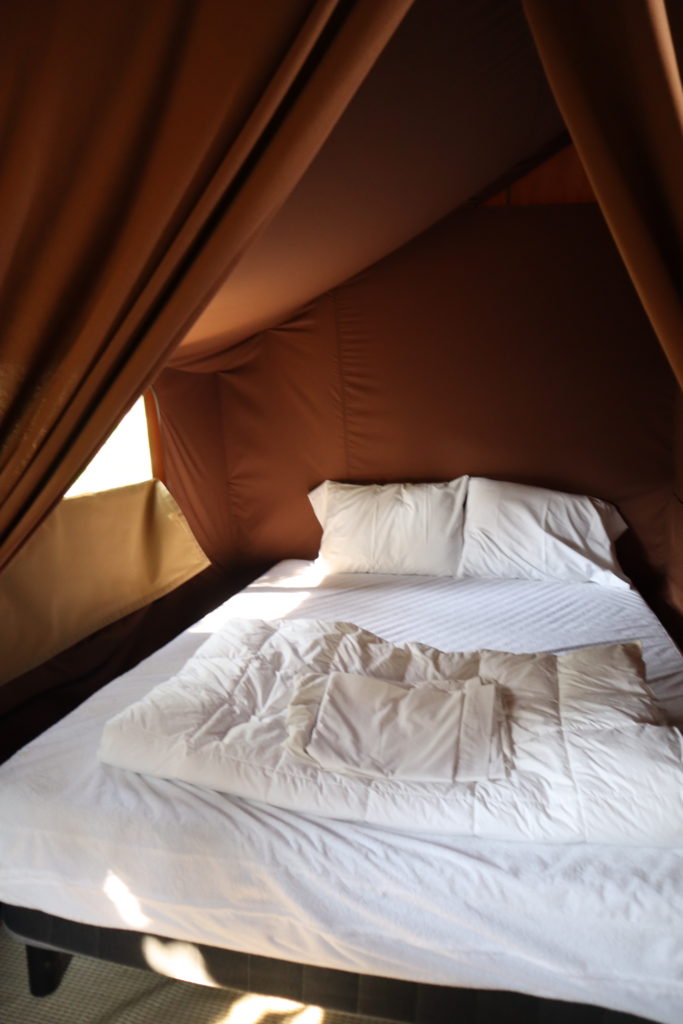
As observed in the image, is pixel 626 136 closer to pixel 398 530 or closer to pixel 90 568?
pixel 90 568

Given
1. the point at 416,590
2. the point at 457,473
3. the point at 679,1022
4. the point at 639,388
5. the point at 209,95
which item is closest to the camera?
the point at 209,95

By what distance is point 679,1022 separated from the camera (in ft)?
3.77

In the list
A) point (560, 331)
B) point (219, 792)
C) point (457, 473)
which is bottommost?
point (219, 792)

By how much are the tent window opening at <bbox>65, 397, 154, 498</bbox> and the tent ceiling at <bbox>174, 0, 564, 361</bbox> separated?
1.23 feet

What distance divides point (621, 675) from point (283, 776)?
0.80 metres

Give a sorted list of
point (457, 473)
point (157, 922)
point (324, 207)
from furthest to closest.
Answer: point (457, 473)
point (324, 207)
point (157, 922)

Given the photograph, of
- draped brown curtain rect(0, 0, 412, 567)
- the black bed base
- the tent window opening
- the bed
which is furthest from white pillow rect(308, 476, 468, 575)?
draped brown curtain rect(0, 0, 412, 567)

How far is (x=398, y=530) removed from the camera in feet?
9.87

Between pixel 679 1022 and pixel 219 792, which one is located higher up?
pixel 219 792

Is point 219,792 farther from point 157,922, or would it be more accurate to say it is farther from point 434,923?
point 434,923

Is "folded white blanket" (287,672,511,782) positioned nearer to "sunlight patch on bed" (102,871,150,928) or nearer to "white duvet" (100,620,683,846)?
"white duvet" (100,620,683,846)

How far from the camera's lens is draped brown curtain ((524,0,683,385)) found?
2.77 feet

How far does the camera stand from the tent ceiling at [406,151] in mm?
1458

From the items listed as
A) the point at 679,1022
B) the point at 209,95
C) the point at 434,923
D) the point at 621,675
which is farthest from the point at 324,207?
the point at 679,1022
